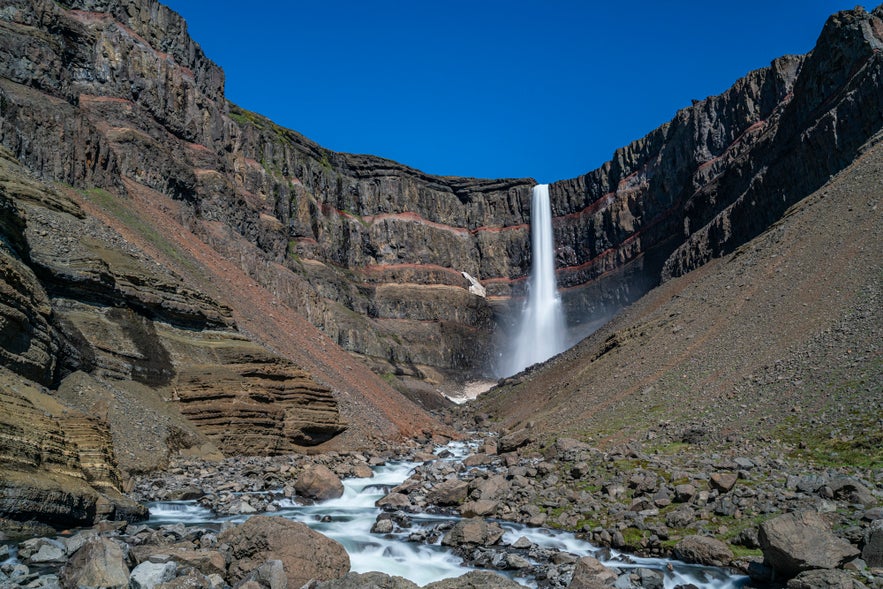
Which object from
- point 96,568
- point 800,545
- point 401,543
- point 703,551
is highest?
point 800,545

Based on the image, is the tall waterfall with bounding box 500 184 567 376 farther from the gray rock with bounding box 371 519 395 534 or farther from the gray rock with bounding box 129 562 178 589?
the gray rock with bounding box 129 562 178 589

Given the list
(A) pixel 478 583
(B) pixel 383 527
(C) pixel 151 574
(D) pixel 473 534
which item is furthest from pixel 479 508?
(C) pixel 151 574

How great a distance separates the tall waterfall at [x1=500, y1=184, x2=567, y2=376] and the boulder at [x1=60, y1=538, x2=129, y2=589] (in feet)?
249

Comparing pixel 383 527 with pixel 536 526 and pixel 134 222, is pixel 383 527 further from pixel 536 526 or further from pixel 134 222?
pixel 134 222

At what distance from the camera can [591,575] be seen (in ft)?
38.8

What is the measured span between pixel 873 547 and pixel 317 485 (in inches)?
561

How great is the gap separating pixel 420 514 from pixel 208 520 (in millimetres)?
5807

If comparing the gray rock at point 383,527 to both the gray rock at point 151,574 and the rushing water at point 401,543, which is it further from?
the gray rock at point 151,574

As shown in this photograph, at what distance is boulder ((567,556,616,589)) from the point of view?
10961mm

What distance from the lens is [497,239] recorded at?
101 meters

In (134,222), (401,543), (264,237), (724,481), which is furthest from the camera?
(264,237)

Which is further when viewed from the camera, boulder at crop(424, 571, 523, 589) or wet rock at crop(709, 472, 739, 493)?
wet rock at crop(709, 472, 739, 493)

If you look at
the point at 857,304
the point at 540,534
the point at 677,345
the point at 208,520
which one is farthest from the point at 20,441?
the point at 677,345

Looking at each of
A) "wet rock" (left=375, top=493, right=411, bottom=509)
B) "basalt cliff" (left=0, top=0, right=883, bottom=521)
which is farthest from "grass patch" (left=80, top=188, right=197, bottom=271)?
"wet rock" (left=375, top=493, right=411, bottom=509)
